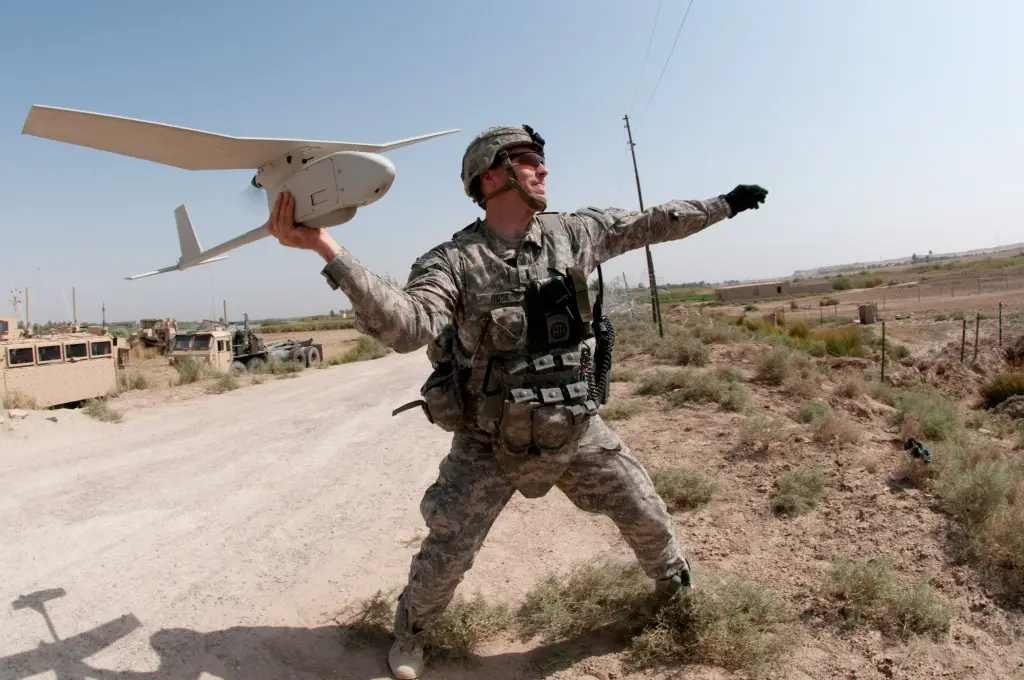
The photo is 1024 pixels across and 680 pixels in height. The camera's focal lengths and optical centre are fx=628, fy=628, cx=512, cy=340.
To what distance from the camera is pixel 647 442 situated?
6023mm

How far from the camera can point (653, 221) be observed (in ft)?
9.45

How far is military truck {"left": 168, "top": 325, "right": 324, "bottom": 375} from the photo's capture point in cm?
1606

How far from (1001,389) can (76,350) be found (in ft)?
50.1

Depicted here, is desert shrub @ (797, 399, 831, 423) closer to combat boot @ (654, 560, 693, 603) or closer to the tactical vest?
combat boot @ (654, 560, 693, 603)

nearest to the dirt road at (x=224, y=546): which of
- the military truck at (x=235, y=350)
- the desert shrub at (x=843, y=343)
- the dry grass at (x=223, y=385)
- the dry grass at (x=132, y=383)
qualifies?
the dry grass at (x=223, y=385)

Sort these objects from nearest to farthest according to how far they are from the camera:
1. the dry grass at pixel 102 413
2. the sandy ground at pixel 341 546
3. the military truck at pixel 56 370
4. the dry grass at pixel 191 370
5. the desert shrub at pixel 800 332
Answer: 1. the sandy ground at pixel 341 546
2. the dry grass at pixel 102 413
3. the military truck at pixel 56 370
4. the dry grass at pixel 191 370
5. the desert shrub at pixel 800 332

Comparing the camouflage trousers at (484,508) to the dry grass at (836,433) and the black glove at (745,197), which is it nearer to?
the black glove at (745,197)

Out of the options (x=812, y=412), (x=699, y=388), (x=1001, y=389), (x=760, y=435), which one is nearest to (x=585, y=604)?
(x=760, y=435)

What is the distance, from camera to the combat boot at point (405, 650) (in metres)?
2.57

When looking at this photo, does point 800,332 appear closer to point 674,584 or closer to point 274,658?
point 674,584

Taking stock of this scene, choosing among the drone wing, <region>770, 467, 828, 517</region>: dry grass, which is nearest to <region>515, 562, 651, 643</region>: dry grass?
<region>770, 467, 828, 517</region>: dry grass

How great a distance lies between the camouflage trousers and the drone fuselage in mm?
1050

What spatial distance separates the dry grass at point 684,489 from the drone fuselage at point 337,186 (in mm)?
3023

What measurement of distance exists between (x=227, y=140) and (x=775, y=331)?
57.9 ft
